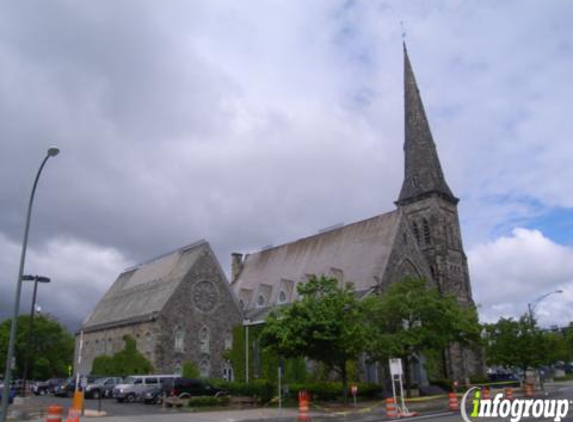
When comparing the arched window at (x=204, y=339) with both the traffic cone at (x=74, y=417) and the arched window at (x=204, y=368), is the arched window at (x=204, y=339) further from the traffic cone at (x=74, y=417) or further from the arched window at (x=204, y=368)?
the traffic cone at (x=74, y=417)

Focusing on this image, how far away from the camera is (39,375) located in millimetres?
86750

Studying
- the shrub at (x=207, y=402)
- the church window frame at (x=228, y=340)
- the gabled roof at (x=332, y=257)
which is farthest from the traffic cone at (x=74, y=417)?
the gabled roof at (x=332, y=257)

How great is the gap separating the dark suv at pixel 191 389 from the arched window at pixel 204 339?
444 inches

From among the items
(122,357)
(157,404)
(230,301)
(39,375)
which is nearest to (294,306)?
(157,404)

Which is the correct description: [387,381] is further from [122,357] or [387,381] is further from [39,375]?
[39,375]

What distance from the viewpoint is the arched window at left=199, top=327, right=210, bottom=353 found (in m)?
46.5

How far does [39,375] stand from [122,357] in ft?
163

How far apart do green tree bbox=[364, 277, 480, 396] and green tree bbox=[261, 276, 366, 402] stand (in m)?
2.79

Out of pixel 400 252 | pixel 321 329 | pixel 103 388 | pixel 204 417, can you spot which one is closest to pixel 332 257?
pixel 400 252

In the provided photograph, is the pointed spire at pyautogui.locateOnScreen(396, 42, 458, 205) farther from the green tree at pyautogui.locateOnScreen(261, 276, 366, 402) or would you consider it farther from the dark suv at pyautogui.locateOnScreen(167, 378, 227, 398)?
the dark suv at pyautogui.locateOnScreen(167, 378, 227, 398)

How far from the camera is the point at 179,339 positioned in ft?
149

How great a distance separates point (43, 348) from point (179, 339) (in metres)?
52.9

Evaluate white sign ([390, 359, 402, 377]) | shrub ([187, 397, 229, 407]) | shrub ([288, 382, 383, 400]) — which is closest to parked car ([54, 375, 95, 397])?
shrub ([187, 397, 229, 407])

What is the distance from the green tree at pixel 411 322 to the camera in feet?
115
